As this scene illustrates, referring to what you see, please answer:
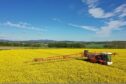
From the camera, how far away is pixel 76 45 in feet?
329

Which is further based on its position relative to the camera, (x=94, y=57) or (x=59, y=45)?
(x=59, y=45)

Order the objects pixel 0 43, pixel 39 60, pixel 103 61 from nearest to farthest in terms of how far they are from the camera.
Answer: pixel 103 61
pixel 39 60
pixel 0 43

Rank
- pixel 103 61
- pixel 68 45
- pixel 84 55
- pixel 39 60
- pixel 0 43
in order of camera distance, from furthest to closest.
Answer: pixel 0 43 < pixel 68 45 < pixel 84 55 < pixel 39 60 < pixel 103 61

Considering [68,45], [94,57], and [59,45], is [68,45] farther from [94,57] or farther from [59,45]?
[94,57]

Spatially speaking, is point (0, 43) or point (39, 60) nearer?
point (39, 60)

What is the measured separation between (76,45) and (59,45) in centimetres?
815

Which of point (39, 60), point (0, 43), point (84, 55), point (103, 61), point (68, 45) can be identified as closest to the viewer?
point (103, 61)

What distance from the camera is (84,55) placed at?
124 feet

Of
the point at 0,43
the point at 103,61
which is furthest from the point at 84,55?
the point at 0,43

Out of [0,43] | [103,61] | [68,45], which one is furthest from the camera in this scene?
[0,43]

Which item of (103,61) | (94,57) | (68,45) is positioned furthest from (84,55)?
(68,45)

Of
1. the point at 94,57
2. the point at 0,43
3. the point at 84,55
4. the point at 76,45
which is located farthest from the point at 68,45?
the point at 94,57

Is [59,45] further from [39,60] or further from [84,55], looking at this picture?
[39,60]

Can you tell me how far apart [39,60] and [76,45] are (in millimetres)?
71904
